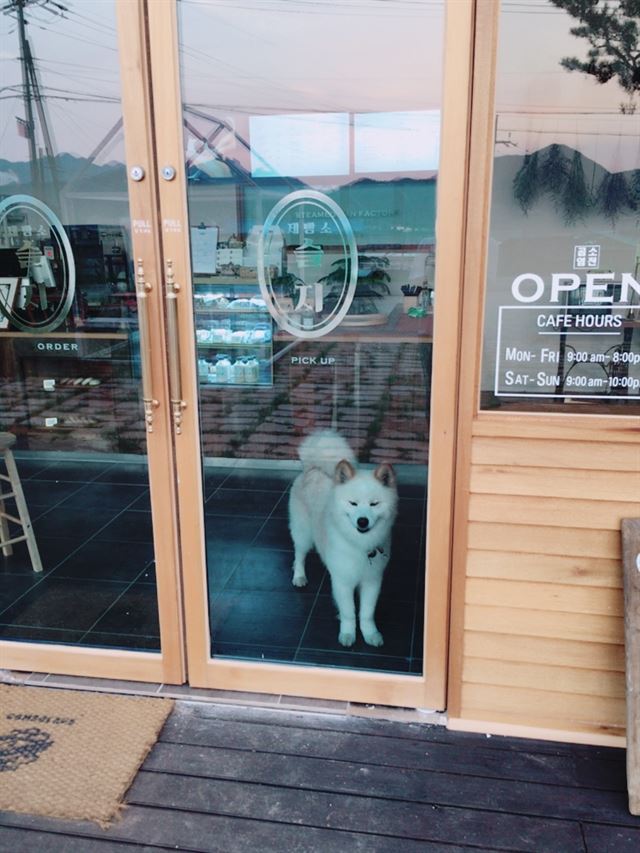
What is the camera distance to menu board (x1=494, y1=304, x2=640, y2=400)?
1.77m

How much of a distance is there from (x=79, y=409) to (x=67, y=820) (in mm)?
1804

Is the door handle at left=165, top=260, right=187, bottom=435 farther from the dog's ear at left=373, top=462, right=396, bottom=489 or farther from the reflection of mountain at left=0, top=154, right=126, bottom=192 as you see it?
the dog's ear at left=373, top=462, right=396, bottom=489

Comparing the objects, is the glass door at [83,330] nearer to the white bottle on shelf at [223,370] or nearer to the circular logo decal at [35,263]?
the circular logo decal at [35,263]

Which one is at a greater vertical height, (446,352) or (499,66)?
(499,66)

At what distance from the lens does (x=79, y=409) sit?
3.03 m

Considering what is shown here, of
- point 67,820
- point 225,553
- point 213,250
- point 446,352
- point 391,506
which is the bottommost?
point 67,820

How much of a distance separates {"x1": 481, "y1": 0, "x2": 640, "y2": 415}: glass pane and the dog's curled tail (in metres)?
0.68

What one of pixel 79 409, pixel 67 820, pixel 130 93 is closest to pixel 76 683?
pixel 67 820

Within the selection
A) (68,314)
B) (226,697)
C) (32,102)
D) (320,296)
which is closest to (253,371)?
(320,296)

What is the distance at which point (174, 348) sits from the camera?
1.99 m

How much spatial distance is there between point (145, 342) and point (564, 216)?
4.24 feet

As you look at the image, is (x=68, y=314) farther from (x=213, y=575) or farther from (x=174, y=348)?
(x=213, y=575)

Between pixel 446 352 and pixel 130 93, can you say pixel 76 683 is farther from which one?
pixel 130 93

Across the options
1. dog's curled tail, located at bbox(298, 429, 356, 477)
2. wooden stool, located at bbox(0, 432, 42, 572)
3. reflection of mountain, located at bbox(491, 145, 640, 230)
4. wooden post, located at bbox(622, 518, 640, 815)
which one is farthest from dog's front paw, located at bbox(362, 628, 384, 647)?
wooden stool, located at bbox(0, 432, 42, 572)
